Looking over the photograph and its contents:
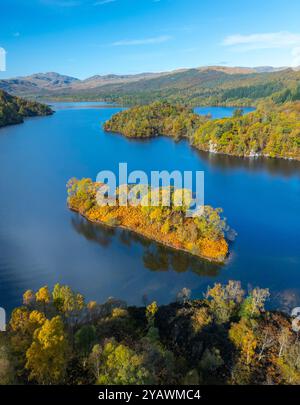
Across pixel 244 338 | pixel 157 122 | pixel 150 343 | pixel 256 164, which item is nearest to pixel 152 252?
pixel 244 338

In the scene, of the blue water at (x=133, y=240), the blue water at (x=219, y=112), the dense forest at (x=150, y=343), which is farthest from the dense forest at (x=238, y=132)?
the dense forest at (x=150, y=343)

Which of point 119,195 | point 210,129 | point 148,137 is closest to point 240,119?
point 210,129

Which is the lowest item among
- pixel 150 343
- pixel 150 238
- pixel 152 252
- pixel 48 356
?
pixel 152 252

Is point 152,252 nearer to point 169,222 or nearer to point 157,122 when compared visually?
point 169,222

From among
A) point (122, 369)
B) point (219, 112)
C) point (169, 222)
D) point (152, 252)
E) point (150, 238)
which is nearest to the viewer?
point (122, 369)

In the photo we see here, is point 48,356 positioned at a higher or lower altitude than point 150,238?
higher

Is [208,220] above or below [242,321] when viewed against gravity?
above

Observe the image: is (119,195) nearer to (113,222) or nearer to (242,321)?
(113,222)

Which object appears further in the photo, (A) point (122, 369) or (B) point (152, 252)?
(B) point (152, 252)
